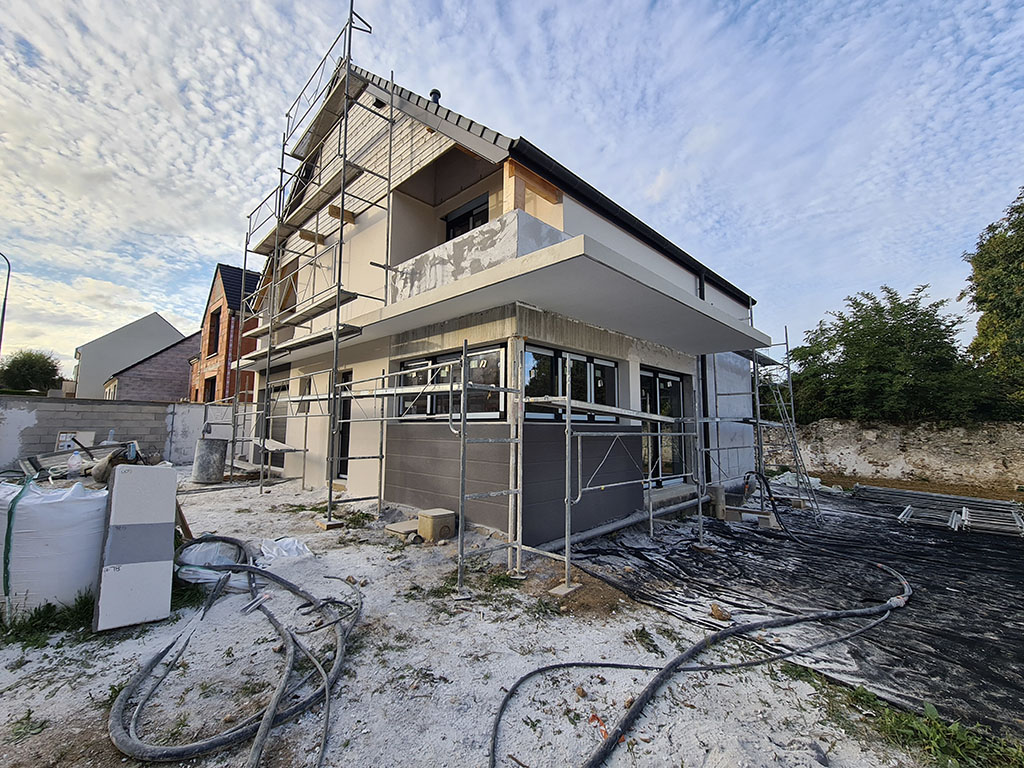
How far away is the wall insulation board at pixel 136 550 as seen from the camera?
3090 mm

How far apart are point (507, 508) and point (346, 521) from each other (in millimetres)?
2798

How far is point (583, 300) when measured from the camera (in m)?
5.55

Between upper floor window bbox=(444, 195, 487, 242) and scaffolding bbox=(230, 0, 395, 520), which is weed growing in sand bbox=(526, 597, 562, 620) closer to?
scaffolding bbox=(230, 0, 395, 520)

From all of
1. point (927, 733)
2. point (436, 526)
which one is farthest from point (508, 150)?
point (927, 733)

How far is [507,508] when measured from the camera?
17.3 feet

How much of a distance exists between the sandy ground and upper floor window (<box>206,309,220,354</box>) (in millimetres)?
19842

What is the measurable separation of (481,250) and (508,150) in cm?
129

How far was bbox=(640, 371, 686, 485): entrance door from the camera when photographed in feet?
27.2

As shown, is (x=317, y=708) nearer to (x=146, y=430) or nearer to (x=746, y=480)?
(x=746, y=480)

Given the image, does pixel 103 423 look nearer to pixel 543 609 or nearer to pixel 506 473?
pixel 506 473

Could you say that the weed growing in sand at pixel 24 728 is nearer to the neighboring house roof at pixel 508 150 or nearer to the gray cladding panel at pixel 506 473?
the gray cladding panel at pixel 506 473

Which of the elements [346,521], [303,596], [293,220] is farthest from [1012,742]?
[293,220]

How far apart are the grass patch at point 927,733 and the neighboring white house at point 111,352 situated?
127ft

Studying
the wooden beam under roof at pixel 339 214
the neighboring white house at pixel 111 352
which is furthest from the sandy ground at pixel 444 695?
the neighboring white house at pixel 111 352
